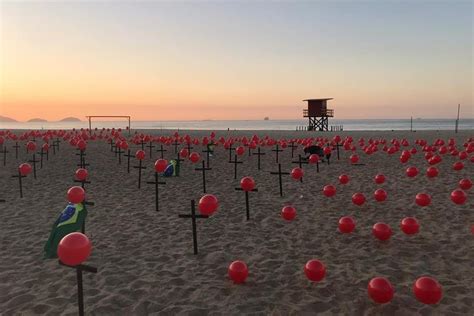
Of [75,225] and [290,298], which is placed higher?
[75,225]

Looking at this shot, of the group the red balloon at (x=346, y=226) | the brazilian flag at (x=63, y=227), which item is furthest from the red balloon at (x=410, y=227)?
the brazilian flag at (x=63, y=227)

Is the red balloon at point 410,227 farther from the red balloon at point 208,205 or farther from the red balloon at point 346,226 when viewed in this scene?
the red balloon at point 208,205

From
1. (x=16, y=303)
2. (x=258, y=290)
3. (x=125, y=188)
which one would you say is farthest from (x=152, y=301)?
(x=125, y=188)

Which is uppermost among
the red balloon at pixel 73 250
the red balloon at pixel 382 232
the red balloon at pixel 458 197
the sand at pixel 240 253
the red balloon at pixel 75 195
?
the red balloon at pixel 75 195

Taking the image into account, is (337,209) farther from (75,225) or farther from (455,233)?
(75,225)

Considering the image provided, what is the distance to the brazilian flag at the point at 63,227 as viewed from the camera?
311 inches

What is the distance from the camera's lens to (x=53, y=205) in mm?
12625

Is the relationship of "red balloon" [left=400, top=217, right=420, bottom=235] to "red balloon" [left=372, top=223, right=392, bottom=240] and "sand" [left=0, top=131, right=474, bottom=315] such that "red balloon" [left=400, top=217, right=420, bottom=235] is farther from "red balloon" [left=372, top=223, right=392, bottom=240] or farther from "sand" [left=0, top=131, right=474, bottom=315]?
"red balloon" [left=372, top=223, right=392, bottom=240]

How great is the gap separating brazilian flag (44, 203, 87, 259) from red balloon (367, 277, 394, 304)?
20.0 ft

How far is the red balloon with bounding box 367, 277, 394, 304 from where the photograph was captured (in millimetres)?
5664

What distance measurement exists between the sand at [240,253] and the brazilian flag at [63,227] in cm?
29

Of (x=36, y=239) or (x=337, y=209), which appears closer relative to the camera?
(x=36, y=239)

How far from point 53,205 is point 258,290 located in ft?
29.7

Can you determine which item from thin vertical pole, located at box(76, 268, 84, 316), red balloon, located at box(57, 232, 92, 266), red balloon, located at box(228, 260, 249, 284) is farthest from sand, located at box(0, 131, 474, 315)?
red balloon, located at box(57, 232, 92, 266)
